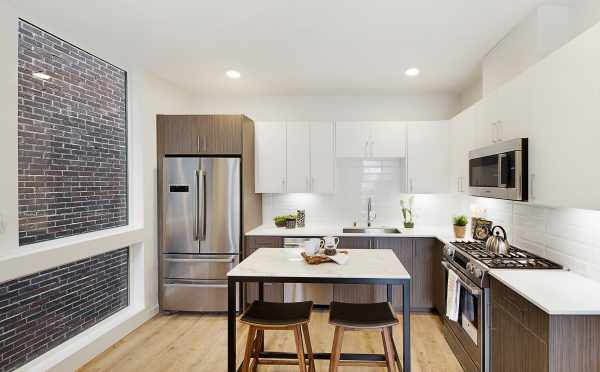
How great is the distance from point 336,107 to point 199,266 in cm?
263

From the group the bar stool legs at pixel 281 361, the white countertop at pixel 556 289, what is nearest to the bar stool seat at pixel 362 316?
the bar stool legs at pixel 281 361

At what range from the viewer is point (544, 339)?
1724mm

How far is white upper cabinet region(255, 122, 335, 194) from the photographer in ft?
14.9

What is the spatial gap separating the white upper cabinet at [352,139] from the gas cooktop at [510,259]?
1.86m

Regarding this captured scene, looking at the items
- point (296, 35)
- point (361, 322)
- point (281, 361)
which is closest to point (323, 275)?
point (361, 322)

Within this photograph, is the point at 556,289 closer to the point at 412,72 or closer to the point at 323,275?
the point at 323,275

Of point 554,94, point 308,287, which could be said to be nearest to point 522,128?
point 554,94

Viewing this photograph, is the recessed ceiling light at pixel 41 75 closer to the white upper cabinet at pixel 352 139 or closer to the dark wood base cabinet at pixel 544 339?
the white upper cabinet at pixel 352 139

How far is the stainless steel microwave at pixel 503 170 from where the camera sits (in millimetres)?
2365

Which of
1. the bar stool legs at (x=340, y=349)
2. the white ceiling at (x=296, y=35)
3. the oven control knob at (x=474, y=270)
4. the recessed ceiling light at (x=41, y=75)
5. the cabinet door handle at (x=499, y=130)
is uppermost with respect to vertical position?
the white ceiling at (x=296, y=35)

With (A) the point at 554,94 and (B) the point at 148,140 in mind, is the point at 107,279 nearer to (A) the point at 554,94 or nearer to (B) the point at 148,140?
(B) the point at 148,140

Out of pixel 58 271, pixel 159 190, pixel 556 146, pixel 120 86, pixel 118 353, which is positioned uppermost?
pixel 120 86

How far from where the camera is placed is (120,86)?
3.75 metres

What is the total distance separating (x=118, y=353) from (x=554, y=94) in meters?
3.75
